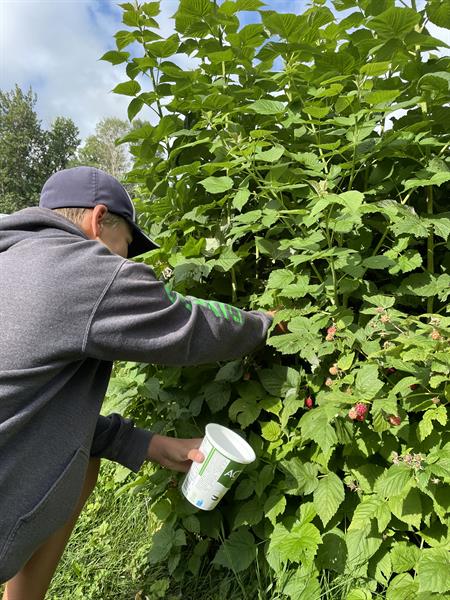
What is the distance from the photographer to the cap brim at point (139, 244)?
2.01 m

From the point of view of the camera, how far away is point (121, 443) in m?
2.01

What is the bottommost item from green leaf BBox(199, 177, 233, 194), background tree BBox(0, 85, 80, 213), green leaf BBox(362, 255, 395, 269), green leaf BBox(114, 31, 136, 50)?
green leaf BBox(362, 255, 395, 269)

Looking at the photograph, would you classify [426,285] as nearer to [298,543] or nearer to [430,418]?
[430,418]

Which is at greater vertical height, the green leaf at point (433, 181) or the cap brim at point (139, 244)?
the green leaf at point (433, 181)

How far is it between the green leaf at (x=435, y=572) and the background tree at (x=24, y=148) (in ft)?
156

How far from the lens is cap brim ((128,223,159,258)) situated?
2.01m

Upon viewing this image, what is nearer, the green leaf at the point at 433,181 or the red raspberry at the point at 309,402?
the green leaf at the point at 433,181

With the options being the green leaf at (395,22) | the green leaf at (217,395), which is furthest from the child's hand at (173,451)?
the green leaf at (395,22)

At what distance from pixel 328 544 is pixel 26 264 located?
4.37ft

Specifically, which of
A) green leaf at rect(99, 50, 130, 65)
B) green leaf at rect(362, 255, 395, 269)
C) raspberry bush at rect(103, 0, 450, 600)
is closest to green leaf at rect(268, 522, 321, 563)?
raspberry bush at rect(103, 0, 450, 600)

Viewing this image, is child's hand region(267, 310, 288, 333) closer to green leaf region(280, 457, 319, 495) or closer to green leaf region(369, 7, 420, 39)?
green leaf region(280, 457, 319, 495)

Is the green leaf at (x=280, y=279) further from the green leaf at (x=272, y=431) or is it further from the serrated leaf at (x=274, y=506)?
the serrated leaf at (x=274, y=506)

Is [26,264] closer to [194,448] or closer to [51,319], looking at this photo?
[51,319]

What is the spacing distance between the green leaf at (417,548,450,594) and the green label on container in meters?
0.58
